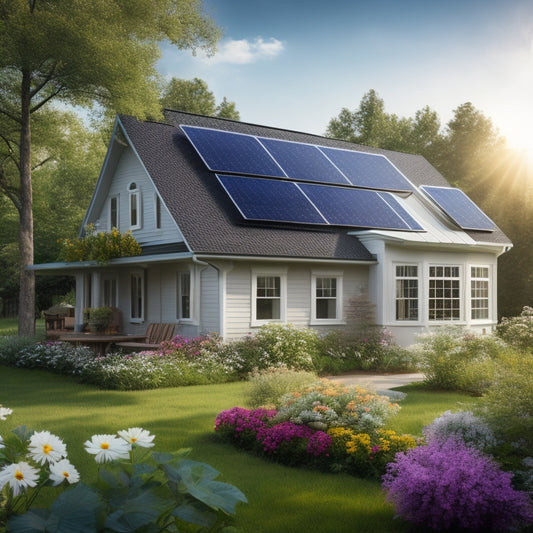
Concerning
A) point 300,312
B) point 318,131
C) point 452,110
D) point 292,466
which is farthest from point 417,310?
point 318,131

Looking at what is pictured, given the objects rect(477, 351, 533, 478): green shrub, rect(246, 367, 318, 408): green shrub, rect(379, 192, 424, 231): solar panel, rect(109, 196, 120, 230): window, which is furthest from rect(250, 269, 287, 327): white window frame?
rect(477, 351, 533, 478): green shrub

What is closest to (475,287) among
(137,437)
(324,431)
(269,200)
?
(269,200)

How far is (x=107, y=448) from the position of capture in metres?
3.61

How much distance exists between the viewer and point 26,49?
62.7 ft

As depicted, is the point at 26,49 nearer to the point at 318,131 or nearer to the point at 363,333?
the point at 363,333

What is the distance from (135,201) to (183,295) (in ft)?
13.5

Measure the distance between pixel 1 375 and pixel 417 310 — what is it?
1186 cm

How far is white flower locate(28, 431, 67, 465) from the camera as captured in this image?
3529mm

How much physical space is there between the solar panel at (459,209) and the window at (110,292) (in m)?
11.6

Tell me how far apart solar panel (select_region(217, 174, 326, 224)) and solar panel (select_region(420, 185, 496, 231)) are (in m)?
5.73

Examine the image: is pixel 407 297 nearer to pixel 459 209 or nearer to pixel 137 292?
pixel 459 209

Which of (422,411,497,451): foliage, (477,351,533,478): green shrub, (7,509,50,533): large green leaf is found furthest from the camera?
(422,411,497,451): foliage

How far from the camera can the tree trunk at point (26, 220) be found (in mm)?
21219

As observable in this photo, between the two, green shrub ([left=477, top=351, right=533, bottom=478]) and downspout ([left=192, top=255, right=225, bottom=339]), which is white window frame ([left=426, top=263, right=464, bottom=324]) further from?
green shrub ([left=477, top=351, right=533, bottom=478])
